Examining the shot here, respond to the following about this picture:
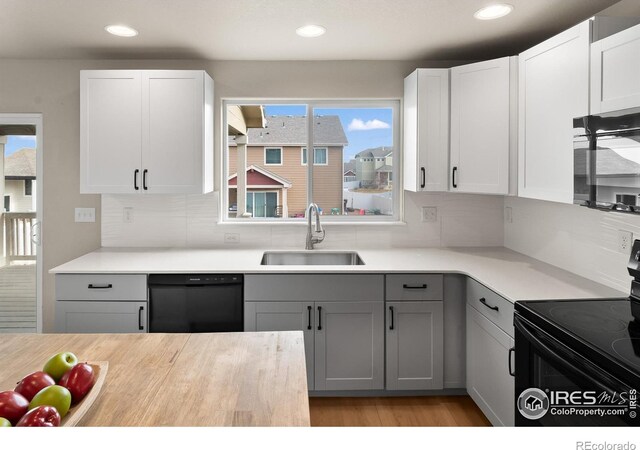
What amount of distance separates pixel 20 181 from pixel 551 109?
3.62 meters

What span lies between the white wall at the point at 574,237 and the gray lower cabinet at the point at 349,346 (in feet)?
3.65

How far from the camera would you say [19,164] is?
3.62 meters

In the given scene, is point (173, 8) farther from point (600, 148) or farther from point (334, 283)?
point (600, 148)

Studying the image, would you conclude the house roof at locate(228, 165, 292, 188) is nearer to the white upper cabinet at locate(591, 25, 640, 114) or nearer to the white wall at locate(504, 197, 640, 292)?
the white wall at locate(504, 197, 640, 292)

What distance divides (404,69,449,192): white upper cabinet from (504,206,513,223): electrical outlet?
615mm

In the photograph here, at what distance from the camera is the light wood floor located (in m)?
2.67

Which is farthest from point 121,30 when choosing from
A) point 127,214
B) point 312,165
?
point 312,165

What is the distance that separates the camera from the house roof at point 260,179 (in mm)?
3719

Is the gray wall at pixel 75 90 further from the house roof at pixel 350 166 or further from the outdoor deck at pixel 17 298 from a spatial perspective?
the house roof at pixel 350 166

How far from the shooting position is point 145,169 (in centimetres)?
321

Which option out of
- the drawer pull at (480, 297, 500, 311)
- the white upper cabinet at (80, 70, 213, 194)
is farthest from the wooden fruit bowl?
the white upper cabinet at (80, 70, 213, 194)

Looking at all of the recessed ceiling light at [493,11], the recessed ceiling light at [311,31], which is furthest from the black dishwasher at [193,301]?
the recessed ceiling light at [493,11]

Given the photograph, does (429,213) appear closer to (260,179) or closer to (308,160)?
(308,160)

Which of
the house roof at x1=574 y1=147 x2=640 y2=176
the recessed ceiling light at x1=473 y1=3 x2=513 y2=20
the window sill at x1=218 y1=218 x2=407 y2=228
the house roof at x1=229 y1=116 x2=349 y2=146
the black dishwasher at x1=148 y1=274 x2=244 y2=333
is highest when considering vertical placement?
the recessed ceiling light at x1=473 y1=3 x2=513 y2=20
